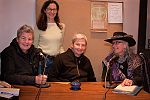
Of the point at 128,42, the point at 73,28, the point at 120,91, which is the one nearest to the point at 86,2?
the point at 73,28

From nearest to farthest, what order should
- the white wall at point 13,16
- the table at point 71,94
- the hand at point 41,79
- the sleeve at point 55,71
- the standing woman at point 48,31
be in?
the table at point 71,94 < the hand at point 41,79 < the sleeve at point 55,71 < the standing woman at point 48,31 < the white wall at point 13,16

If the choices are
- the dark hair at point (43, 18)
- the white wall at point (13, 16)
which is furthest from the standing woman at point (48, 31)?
the white wall at point (13, 16)

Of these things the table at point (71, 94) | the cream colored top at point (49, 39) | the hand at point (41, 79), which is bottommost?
the table at point (71, 94)

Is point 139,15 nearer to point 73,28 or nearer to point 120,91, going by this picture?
point 73,28

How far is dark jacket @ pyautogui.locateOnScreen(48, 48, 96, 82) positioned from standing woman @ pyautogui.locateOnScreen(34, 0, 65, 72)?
34cm

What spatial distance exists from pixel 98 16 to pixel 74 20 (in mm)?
336

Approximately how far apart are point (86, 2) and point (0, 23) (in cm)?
115

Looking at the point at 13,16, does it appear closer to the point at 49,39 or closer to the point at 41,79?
the point at 49,39

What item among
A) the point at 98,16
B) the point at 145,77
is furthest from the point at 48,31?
the point at 145,77

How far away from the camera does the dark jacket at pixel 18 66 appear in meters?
2.52

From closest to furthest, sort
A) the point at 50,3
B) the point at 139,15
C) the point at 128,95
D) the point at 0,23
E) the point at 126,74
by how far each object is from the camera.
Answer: the point at 128,95, the point at 126,74, the point at 50,3, the point at 0,23, the point at 139,15

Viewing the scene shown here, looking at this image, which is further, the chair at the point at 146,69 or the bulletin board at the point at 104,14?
the bulletin board at the point at 104,14

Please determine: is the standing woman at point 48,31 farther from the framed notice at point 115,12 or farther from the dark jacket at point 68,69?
the framed notice at point 115,12

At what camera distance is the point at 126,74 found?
2846mm
